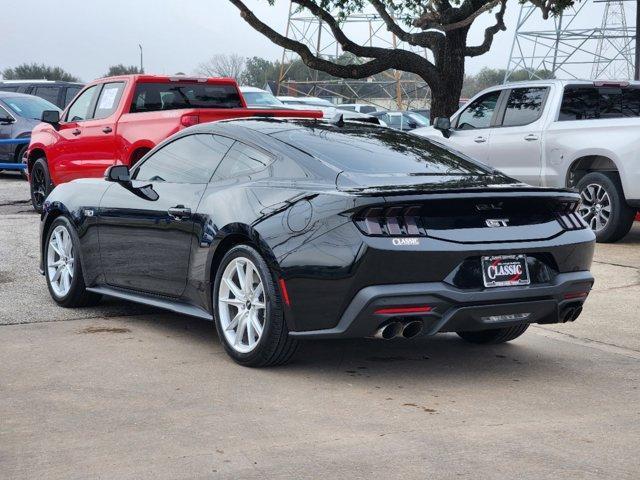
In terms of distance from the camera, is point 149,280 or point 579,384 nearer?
point 579,384

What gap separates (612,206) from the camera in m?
12.6

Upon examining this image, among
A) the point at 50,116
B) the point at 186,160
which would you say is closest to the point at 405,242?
the point at 186,160

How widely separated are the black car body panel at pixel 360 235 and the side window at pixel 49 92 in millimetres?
21046

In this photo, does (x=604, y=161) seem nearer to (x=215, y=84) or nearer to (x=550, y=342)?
(x=215, y=84)

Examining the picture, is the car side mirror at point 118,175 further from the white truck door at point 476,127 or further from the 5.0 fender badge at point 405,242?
the white truck door at point 476,127

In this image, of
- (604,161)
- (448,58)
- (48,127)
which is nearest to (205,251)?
(604,161)

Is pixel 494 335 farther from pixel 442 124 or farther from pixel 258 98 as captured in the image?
pixel 258 98

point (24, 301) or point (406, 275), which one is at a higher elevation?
point (406, 275)

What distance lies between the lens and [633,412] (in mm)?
5648

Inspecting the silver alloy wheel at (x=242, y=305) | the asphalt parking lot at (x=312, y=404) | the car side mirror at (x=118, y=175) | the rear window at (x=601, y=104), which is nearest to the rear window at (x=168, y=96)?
the rear window at (x=601, y=104)

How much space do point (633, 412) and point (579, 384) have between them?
0.64m

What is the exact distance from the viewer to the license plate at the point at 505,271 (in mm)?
6141

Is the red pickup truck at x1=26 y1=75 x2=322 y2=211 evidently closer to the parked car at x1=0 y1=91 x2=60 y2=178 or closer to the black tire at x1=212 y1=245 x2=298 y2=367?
the parked car at x1=0 y1=91 x2=60 y2=178

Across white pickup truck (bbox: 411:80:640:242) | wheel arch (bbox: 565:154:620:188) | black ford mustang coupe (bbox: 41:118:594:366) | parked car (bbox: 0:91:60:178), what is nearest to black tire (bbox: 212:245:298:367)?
black ford mustang coupe (bbox: 41:118:594:366)
